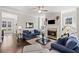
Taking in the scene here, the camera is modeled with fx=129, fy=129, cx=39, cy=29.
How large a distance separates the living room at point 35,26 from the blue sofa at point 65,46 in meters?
0.04

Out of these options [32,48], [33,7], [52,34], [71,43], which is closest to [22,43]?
[32,48]

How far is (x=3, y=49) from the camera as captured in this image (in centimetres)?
234

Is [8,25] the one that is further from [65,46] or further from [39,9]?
[65,46]

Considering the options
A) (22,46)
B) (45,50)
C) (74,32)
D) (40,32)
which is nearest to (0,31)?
(22,46)

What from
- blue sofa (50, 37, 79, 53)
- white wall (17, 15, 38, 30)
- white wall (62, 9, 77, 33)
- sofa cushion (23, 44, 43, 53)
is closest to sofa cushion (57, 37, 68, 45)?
blue sofa (50, 37, 79, 53)

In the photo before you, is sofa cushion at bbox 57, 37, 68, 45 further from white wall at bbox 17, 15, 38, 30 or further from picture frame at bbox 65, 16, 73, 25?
white wall at bbox 17, 15, 38, 30

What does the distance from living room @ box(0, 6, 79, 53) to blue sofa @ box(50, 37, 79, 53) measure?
0.04m

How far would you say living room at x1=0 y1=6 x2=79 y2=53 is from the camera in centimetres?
232

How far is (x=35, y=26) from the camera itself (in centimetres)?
239

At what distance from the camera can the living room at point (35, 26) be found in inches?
91.5

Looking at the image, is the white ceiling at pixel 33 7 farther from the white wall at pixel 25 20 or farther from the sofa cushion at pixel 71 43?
the sofa cushion at pixel 71 43

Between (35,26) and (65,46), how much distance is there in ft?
2.16

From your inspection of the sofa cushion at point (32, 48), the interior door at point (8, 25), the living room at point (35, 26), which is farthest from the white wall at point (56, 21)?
the interior door at point (8, 25)
